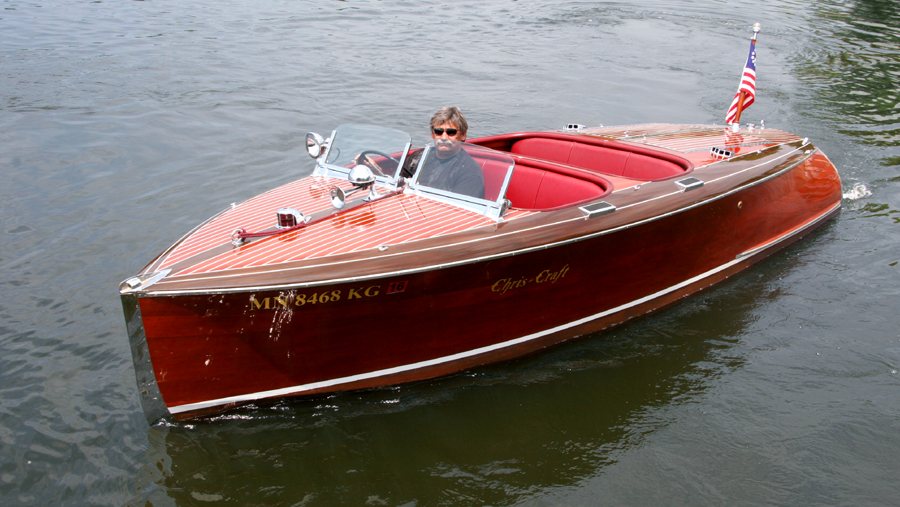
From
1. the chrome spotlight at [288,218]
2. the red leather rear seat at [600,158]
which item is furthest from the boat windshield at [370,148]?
the red leather rear seat at [600,158]

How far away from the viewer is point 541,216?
4.95 meters

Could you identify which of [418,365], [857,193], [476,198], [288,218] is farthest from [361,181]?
[857,193]

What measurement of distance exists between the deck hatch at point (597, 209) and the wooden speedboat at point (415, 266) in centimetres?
2

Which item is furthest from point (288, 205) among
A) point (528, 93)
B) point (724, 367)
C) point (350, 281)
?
point (528, 93)

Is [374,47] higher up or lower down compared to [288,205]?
higher up

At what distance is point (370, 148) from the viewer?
5656 millimetres

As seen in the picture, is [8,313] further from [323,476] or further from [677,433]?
[677,433]

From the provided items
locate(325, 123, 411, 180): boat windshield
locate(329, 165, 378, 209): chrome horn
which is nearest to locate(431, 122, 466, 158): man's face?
locate(325, 123, 411, 180): boat windshield

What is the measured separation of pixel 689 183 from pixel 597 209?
1220 mm

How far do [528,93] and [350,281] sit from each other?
30.9 ft

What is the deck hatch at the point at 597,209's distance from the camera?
16.4 ft

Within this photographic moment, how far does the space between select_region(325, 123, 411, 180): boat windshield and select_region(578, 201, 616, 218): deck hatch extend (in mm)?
1603

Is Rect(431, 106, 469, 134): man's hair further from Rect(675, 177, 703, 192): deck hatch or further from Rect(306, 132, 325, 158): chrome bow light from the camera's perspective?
Rect(675, 177, 703, 192): deck hatch

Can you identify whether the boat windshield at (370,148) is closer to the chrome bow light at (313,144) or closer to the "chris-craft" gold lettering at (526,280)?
the chrome bow light at (313,144)
